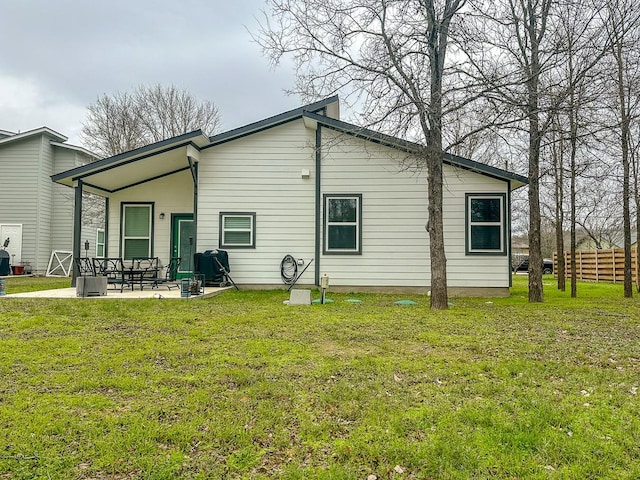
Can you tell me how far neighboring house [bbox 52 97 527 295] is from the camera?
33.9 ft

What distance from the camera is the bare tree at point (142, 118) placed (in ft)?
72.7

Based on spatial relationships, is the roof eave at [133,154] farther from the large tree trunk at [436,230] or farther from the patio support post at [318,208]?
the large tree trunk at [436,230]

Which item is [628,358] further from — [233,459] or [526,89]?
[526,89]

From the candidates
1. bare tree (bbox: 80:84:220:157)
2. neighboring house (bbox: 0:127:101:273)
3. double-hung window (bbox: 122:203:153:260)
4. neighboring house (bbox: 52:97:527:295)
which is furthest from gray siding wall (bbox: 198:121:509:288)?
bare tree (bbox: 80:84:220:157)

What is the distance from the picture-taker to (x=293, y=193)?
10.7 meters

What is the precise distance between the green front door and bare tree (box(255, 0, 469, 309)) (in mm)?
5421

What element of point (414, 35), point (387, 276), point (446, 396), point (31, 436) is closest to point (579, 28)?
point (414, 35)

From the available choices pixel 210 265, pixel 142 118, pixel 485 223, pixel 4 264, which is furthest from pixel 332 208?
pixel 142 118

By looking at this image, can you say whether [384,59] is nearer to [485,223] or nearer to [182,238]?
[485,223]

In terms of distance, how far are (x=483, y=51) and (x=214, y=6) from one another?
7.63m

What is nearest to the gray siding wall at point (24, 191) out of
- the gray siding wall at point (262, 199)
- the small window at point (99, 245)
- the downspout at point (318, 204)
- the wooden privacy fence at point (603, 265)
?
the small window at point (99, 245)

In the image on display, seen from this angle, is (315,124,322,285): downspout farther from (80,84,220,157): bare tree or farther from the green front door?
(80,84,220,157): bare tree

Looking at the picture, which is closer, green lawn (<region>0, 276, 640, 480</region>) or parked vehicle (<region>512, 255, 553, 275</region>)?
green lawn (<region>0, 276, 640, 480</region>)

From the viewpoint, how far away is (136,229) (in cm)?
1192
